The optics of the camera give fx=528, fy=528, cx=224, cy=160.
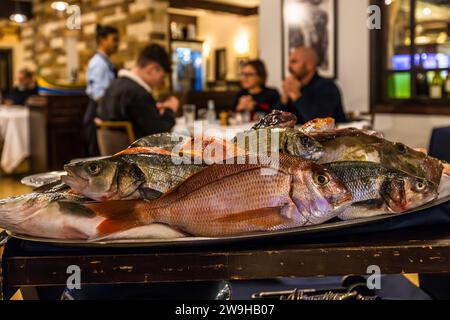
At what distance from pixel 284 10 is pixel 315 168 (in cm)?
628

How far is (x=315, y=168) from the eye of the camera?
0.71 m

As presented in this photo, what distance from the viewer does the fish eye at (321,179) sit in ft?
2.27

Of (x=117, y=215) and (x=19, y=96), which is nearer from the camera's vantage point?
(x=117, y=215)

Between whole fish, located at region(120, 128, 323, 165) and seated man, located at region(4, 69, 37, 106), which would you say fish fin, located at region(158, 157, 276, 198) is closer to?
whole fish, located at region(120, 128, 323, 165)

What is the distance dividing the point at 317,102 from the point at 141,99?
4.81 ft

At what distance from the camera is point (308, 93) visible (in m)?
4.38

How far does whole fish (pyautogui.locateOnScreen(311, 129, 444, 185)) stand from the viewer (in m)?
0.83

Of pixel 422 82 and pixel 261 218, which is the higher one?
pixel 422 82

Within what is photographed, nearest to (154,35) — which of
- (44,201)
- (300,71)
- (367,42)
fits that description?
(367,42)

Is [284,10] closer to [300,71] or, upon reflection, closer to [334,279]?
[300,71]
